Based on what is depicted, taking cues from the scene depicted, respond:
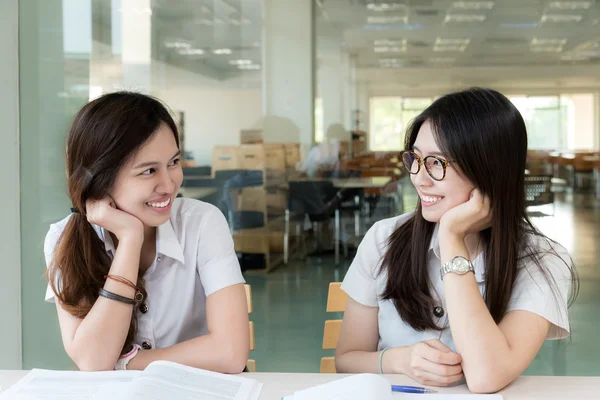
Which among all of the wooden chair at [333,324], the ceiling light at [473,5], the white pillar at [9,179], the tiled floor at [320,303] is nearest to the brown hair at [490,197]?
the wooden chair at [333,324]

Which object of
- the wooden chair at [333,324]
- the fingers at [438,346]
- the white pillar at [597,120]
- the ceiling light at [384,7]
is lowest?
the wooden chair at [333,324]

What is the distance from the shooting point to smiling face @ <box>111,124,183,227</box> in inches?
57.6

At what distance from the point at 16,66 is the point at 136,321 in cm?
193

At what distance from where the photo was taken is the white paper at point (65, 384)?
1169 millimetres

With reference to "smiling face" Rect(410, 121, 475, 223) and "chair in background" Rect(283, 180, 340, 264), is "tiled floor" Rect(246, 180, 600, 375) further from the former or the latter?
"smiling face" Rect(410, 121, 475, 223)

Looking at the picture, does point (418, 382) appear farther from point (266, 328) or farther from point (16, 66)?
point (266, 328)

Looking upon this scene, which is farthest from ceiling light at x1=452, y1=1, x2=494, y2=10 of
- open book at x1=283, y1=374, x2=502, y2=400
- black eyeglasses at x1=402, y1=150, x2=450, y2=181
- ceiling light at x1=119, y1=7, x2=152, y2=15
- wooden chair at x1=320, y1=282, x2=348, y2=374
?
open book at x1=283, y1=374, x2=502, y2=400

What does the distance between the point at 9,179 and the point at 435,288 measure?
2.17m

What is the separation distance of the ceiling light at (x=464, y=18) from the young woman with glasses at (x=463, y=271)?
2700mm

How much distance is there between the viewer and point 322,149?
A: 4.41 m

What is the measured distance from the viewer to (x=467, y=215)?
138 centimetres

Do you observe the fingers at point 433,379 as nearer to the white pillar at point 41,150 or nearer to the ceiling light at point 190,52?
the white pillar at point 41,150

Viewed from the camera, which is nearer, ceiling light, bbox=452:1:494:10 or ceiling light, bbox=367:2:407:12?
ceiling light, bbox=452:1:494:10

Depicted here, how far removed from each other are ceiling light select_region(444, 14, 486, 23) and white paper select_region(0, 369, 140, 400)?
3266 millimetres
